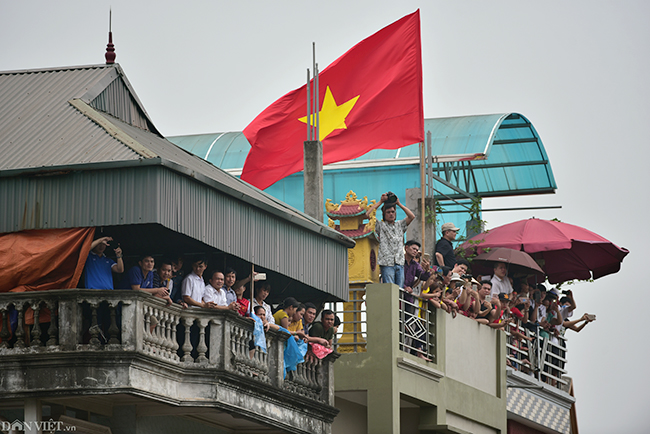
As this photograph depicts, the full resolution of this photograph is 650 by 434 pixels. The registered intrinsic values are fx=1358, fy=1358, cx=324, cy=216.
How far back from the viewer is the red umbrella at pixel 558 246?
29.2 m

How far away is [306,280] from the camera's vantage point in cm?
2214

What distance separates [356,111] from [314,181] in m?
3.37

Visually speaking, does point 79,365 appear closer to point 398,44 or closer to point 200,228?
point 200,228

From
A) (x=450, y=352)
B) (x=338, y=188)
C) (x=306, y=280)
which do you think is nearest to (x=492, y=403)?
(x=450, y=352)

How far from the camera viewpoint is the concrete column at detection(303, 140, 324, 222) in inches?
982

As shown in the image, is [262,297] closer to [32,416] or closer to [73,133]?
[73,133]

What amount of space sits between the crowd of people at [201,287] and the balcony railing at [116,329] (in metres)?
0.26

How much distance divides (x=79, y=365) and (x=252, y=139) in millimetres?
11561

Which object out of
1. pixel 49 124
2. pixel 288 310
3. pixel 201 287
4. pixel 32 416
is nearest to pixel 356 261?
pixel 288 310

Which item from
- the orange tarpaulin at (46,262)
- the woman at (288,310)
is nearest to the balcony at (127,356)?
the orange tarpaulin at (46,262)

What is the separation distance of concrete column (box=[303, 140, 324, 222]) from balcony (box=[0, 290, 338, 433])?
206 inches

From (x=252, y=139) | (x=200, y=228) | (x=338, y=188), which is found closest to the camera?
(x=200, y=228)

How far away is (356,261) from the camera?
2558 cm

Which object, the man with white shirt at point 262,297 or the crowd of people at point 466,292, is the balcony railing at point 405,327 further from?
the man with white shirt at point 262,297
